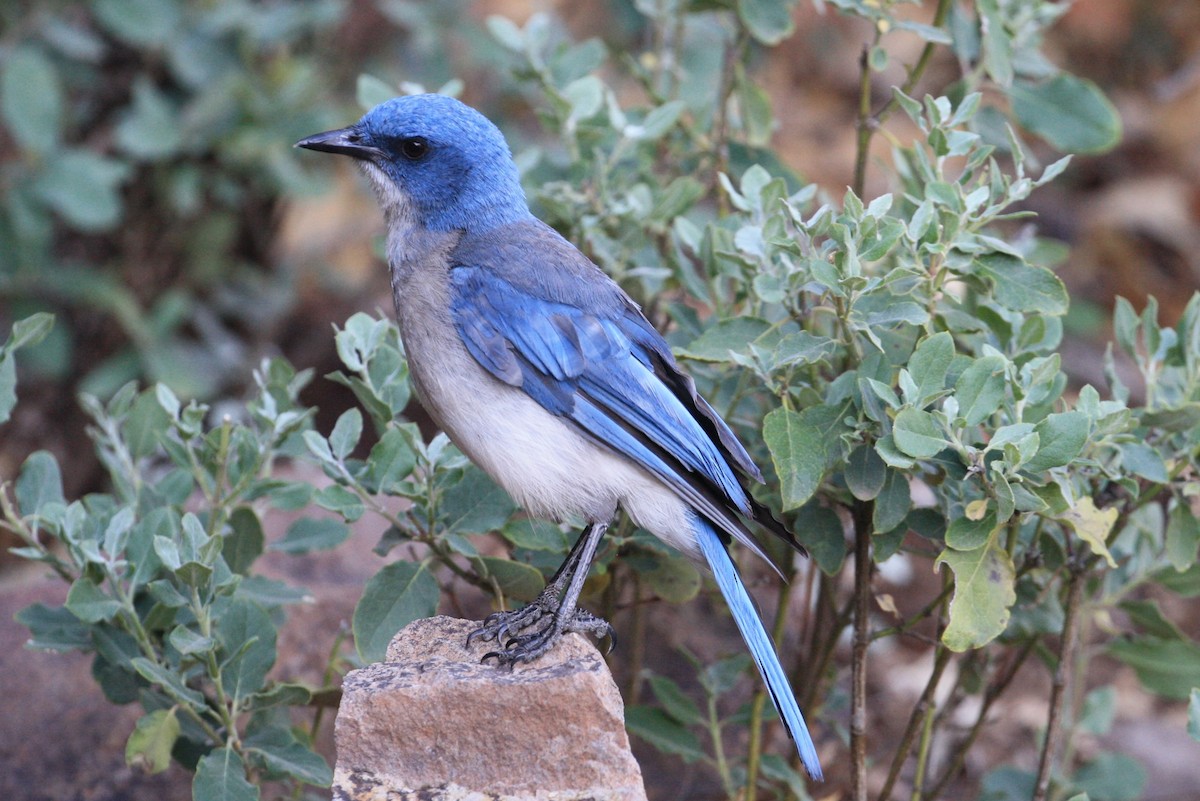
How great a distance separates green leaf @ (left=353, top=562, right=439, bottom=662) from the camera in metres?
3.24

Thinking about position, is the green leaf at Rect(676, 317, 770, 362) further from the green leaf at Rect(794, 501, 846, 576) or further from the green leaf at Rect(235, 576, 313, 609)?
the green leaf at Rect(235, 576, 313, 609)

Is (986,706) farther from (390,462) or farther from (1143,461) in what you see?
(390,462)

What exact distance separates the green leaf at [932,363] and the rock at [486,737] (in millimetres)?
940

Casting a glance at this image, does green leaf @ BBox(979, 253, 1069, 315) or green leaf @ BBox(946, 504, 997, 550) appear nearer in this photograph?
green leaf @ BBox(946, 504, 997, 550)

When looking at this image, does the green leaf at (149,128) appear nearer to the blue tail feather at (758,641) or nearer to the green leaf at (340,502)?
the green leaf at (340,502)

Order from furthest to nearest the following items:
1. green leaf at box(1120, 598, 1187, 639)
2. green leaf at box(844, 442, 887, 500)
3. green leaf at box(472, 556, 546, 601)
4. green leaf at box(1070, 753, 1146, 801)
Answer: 1. green leaf at box(1070, 753, 1146, 801)
2. green leaf at box(1120, 598, 1187, 639)
3. green leaf at box(472, 556, 546, 601)
4. green leaf at box(844, 442, 887, 500)

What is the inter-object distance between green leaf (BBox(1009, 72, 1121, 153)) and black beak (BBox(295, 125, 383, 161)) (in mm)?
1846

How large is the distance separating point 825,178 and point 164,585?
247 inches

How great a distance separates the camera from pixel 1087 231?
8.51 m

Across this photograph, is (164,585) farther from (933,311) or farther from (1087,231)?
(1087,231)

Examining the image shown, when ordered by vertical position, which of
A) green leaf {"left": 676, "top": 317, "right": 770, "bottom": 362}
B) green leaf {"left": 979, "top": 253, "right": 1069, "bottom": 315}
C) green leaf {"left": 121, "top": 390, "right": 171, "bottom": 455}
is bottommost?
green leaf {"left": 121, "top": 390, "right": 171, "bottom": 455}

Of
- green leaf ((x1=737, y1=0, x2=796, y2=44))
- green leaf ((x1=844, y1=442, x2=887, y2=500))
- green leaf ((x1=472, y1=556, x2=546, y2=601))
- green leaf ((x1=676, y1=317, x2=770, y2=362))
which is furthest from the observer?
green leaf ((x1=737, y1=0, x2=796, y2=44))

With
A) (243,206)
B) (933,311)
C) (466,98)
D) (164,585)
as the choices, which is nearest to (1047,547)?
(933,311)

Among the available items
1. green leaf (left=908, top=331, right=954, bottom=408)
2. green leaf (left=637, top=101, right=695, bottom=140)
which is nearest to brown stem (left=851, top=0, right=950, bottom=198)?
green leaf (left=637, top=101, right=695, bottom=140)
